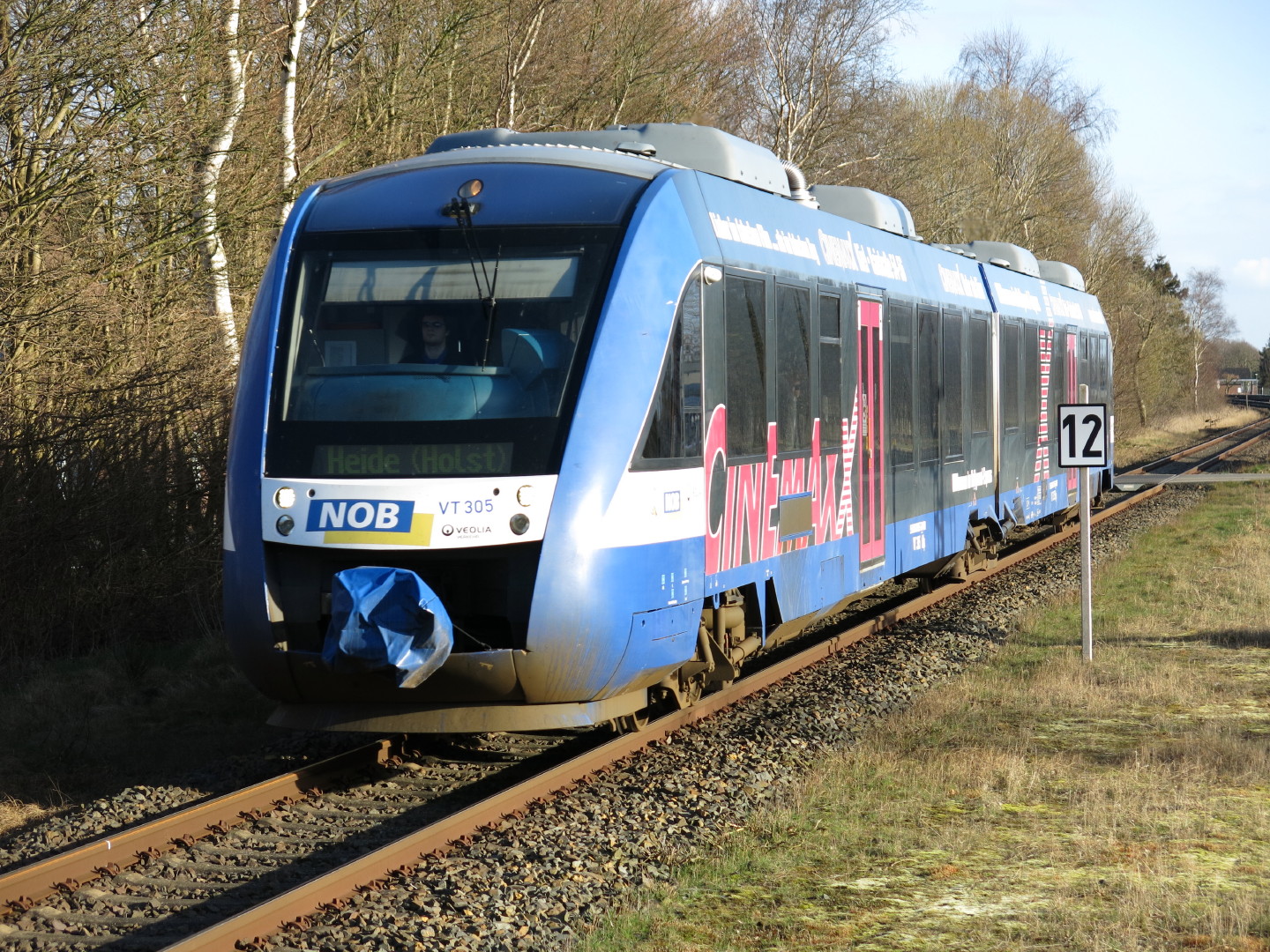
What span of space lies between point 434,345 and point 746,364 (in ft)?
6.75

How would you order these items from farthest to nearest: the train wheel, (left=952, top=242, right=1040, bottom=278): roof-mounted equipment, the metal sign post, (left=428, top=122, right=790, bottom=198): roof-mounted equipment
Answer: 1. (left=952, top=242, right=1040, bottom=278): roof-mounted equipment
2. the metal sign post
3. (left=428, top=122, right=790, bottom=198): roof-mounted equipment
4. the train wheel

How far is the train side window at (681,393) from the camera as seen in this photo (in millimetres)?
7281

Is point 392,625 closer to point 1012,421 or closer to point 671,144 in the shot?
A: point 671,144

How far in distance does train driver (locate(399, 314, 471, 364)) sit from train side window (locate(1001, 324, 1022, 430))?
9605 millimetres

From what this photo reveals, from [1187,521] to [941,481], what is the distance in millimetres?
10193

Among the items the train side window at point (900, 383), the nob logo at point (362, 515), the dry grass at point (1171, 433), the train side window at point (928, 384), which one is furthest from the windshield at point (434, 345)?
the dry grass at point (1171, 433)

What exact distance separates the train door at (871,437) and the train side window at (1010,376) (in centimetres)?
484

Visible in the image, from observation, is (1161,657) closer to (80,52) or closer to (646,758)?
(646,758)

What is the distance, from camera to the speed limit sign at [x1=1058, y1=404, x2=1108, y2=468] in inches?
444

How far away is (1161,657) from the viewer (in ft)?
36.4

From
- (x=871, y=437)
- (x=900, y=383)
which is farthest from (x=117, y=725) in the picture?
(x=900, y=383)

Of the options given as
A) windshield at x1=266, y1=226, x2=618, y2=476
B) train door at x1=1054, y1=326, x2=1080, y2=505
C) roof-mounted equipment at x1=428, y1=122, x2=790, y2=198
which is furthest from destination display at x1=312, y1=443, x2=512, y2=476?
train door at x1=1054, y1=326, x2=1080, y2=505

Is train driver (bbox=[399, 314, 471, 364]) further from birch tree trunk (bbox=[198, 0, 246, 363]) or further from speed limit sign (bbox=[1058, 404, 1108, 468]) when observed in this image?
birch tree trunk (bbox=[198, 0, 246, 363])

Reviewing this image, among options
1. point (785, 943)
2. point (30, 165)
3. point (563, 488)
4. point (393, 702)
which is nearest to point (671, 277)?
point (563, 488)
